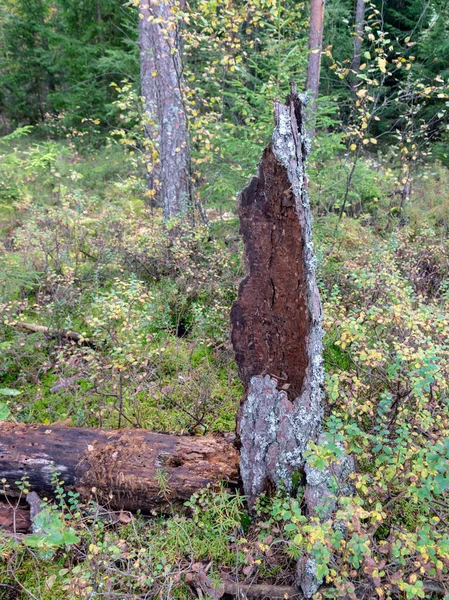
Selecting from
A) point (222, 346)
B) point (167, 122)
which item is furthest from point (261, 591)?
point (167, 122)

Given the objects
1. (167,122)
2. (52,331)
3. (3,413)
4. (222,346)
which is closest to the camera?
(3,413)

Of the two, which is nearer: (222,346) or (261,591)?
(261,591)

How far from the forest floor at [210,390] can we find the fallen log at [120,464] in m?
0.15

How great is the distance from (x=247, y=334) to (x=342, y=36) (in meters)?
15.8

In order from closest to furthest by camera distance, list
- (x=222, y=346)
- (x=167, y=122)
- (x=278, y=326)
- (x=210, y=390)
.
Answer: (x=278, y=326)
(x=210, y=390)
(x=222, y=346)
(x=167, y=122)

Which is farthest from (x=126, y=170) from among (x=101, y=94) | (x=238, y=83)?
(x=238, y=83)

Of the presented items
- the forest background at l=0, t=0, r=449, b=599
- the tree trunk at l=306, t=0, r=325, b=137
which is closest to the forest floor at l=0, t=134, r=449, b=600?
the forest background at l=0, t=0, r=449, b=599

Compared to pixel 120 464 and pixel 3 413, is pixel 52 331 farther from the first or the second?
pixel 3 413

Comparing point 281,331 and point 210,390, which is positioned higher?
point 281,331

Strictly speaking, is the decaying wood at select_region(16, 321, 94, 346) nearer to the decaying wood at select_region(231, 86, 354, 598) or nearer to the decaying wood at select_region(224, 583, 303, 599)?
the decaying wood at select_region(231, 86, 354, 598)

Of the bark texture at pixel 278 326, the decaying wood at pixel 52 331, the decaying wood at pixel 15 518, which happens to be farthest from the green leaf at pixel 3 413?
the decaying wood at pixel 52 331

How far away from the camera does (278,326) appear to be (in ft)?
9.55

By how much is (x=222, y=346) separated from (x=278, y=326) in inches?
71.7

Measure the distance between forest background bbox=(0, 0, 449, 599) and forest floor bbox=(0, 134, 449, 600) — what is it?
0.02 meters
